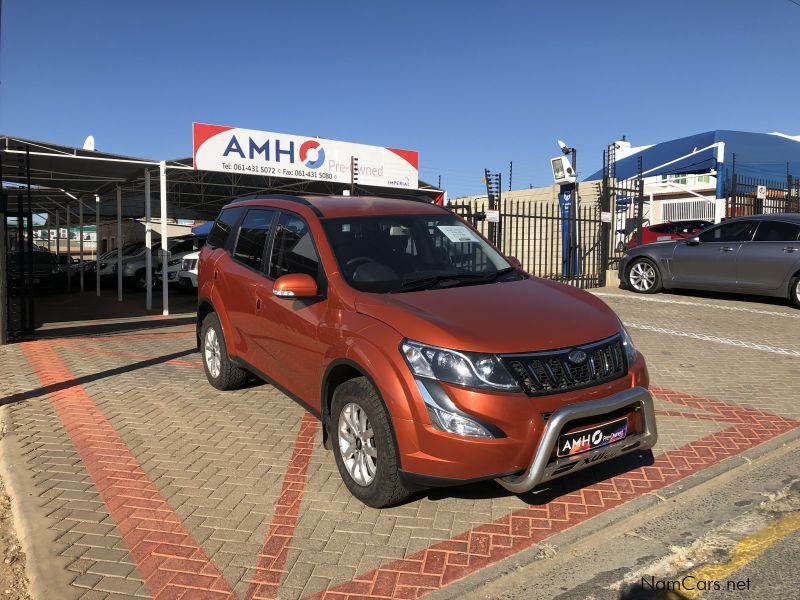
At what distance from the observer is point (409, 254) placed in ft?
14.2

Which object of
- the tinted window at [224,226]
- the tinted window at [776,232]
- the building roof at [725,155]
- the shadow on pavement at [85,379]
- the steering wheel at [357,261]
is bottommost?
the shadow on pavement at [85,379]

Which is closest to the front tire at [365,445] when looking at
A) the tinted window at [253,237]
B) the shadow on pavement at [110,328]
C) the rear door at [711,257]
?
the tinted window at [253,237]

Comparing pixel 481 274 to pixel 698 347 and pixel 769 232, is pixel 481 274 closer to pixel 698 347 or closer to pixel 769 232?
pixel 698 347

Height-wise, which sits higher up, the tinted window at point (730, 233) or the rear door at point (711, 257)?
the tinted window at point (730, 233)

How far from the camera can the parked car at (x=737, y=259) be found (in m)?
10.8

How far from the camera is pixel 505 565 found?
3057 millimetres

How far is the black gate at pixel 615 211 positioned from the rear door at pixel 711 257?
294cm

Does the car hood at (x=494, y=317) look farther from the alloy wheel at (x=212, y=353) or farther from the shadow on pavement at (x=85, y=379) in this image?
the shadow on pavement at (x=85, y=379)

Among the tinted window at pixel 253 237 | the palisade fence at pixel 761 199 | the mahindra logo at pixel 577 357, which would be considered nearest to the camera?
the mahindra logo at pixel 577 357

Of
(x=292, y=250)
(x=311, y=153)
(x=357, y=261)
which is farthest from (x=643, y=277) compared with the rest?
(x=357, y=261)

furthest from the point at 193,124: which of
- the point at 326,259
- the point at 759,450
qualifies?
the point at 759,450

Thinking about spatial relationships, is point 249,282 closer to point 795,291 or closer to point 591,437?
point 591,437

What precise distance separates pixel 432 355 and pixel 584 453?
0.99 meters

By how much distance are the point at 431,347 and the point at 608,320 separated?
4.02 feet
